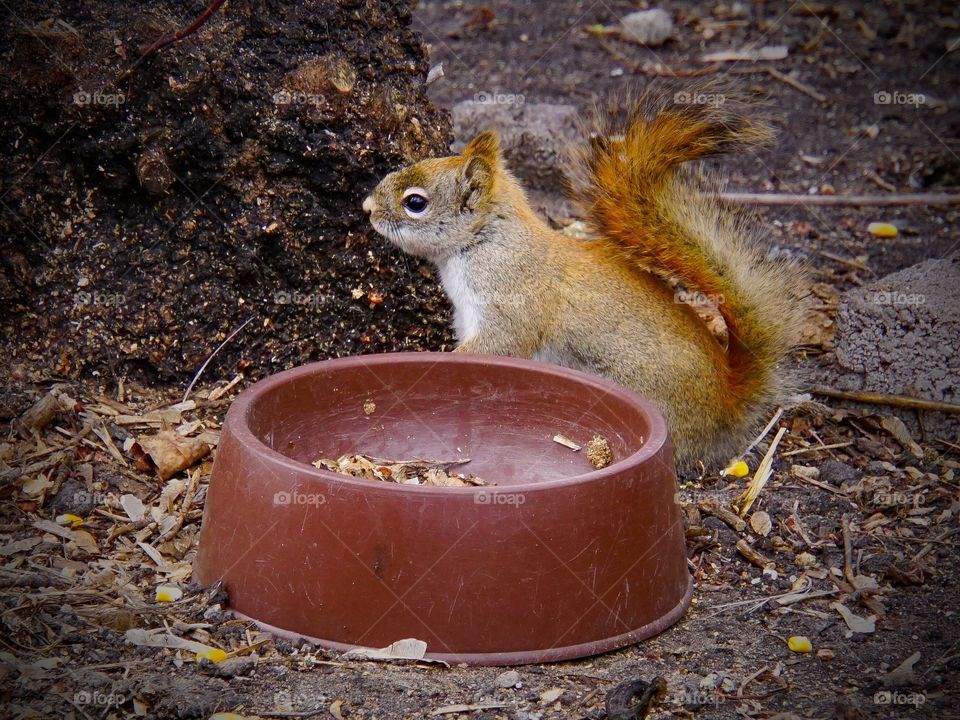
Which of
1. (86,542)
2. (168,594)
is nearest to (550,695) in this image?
(168,594)

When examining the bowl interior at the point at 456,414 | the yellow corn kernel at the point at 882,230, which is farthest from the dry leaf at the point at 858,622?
the yellow corn kernel at the point at 882,230

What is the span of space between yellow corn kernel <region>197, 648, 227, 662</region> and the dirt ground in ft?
0.08

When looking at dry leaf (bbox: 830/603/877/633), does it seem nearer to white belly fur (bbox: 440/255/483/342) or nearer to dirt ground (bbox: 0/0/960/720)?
dirt ground (bbox: 0/0/960/720)

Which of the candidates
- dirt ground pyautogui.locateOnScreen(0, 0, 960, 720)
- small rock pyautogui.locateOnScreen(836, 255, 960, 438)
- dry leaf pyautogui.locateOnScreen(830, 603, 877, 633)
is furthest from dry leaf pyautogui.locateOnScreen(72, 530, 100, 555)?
small rock pyautogui.locateOnScreen(836, 255, 960, 438)

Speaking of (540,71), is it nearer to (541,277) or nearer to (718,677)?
(541,277)

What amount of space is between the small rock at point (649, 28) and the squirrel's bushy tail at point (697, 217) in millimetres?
3841

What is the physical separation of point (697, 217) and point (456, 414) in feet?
4.25

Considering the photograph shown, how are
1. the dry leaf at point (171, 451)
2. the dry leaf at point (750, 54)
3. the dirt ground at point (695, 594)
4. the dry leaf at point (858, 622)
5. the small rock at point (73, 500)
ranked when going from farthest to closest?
the dry leaf at point (750, 54) < the dry leaf at point (171, 451) < the small rock at point (73, 500) < the dry leaf at point (858, 622) < the dirt ground at point (695, 594)

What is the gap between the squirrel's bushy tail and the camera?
4.22 m

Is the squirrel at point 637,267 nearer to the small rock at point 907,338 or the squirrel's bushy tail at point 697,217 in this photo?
the squirrel's bushy tail at point 697,217

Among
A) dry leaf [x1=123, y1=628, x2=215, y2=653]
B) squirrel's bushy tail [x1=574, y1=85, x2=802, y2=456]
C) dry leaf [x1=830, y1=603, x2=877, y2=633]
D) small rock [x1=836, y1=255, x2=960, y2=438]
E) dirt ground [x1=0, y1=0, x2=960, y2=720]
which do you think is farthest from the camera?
small rock [x1=836, y1=255, x2=960, y2=438]

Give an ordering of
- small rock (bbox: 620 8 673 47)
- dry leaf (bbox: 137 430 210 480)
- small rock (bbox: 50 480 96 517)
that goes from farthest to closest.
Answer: small rock (bbox: 620 8 673 47) → dry leaf (bbox: 137 430 210 480) → small rock (bbox: 50 480 96 517)

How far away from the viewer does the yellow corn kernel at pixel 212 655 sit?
292cm

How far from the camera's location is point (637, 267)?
4461 mm
